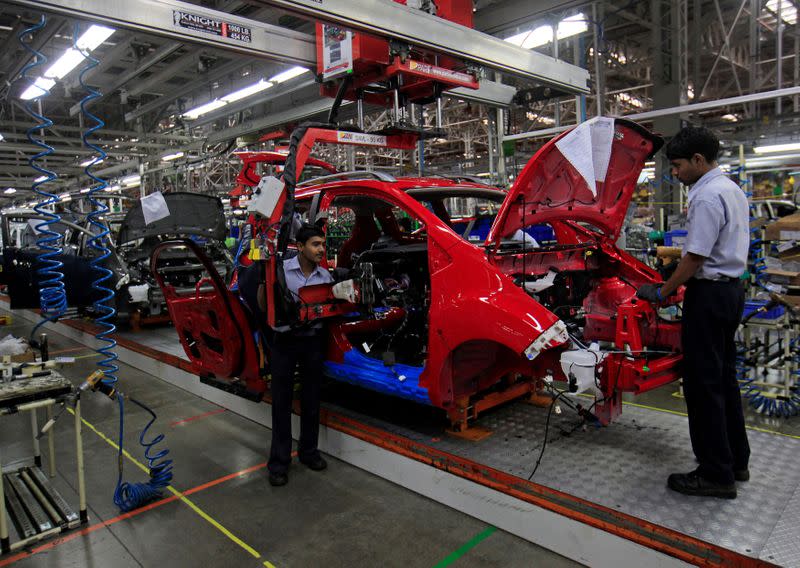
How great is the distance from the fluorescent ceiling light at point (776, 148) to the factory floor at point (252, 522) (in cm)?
961

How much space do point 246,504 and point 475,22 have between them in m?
4.27

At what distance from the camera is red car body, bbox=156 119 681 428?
2.89 m

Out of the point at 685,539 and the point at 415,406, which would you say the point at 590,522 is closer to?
the point at 685,539

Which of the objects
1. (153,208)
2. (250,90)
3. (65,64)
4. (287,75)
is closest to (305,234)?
(153,208)

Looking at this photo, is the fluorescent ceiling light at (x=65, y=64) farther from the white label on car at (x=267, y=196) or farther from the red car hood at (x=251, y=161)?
the white label on car at (x=267, y=196)

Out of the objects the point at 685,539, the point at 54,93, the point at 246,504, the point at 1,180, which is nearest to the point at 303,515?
the point at 246,504

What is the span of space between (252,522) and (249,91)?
239 inches

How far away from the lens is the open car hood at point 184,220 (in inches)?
181

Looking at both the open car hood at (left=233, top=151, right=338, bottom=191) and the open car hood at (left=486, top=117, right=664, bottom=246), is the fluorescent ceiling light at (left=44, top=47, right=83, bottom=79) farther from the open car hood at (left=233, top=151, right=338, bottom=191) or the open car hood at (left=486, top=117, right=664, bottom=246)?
the open car hood at (left=486, top=117, right=664, bottom=246)

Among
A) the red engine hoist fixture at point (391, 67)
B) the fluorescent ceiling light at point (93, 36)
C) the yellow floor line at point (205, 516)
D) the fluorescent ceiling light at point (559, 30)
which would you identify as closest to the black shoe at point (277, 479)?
the yellow floor line at point (205, 516)

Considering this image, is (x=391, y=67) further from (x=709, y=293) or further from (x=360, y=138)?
(x=709, y=293)

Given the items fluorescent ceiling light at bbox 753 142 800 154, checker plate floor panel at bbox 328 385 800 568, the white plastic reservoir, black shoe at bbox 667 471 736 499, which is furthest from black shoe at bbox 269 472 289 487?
fluorescent ceiling light at bbox 753 142 800 154

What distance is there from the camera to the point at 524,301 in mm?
2848

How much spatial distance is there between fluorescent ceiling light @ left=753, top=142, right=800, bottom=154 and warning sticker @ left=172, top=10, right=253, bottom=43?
958cm
